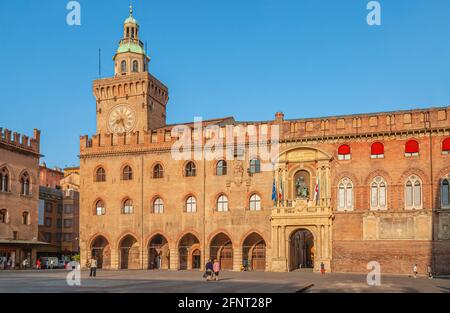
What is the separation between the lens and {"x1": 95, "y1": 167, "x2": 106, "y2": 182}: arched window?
160ft

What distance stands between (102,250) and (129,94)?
1408cm

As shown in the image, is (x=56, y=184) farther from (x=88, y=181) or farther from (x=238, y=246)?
(x=238, y=246)

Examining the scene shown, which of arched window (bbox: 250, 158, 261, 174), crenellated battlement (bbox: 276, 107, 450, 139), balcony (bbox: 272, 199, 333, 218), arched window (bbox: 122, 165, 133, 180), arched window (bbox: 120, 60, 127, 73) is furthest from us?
arched window (bbox: 120, 60, 127, 73)

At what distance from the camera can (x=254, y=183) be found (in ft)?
142

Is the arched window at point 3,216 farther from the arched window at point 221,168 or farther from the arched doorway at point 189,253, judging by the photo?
the arched window at point 221,168

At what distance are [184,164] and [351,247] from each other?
1430 cm

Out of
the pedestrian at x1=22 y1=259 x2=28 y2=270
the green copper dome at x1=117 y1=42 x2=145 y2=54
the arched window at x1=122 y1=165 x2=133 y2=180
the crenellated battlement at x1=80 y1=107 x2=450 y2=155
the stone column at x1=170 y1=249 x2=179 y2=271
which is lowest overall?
the pedestrian at x1=22 y1=259 x2=28 y2=270

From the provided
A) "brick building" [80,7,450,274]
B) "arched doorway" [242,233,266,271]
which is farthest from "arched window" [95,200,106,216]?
"arched doorway" [242,233,266,271]

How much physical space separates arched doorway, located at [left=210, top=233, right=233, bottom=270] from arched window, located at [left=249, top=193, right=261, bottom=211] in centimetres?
340

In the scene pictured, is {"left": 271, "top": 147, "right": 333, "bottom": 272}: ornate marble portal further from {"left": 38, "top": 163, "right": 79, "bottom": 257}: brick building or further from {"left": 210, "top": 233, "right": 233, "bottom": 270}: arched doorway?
{"left": 38, "top": 163, "right": 79, "bottom": 257}: brick building

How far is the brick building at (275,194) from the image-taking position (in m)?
39.2

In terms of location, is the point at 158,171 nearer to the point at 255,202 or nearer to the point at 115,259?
the point at 115,259

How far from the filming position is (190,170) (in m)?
45.8
